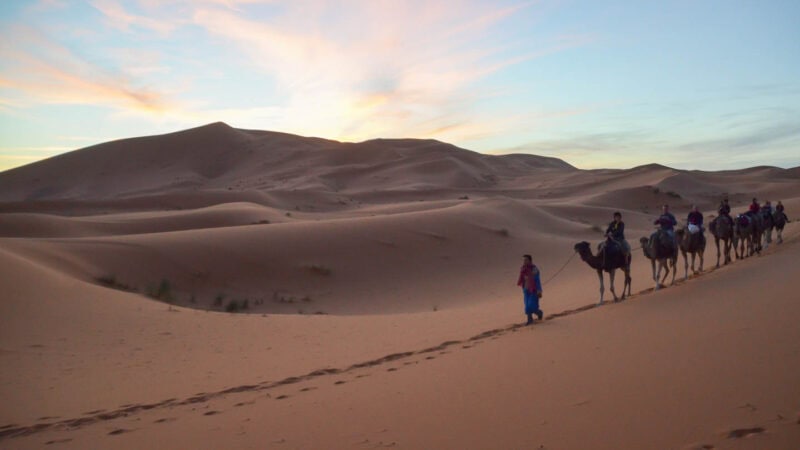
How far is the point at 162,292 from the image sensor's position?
17953mm

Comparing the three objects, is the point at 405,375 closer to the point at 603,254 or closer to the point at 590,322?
the point at 590,322

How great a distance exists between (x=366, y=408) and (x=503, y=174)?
4037 inches

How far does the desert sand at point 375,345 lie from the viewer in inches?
229

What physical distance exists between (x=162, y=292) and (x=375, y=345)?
30.7 feet

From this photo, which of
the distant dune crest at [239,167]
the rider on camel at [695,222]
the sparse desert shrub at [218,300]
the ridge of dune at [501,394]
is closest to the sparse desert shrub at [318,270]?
the sparse desert shrub at [218,300]

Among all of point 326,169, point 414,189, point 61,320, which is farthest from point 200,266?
point 326,169

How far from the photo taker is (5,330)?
412 inches

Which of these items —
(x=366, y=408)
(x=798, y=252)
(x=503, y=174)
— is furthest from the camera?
(x=503, y=174)

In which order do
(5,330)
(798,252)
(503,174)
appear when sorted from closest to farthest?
(5,330)
(798,252)
(503,174)

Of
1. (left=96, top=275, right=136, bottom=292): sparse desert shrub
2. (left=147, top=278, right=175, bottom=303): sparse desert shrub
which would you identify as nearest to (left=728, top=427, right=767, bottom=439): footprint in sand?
(left=147, top=278, right=175, bottom=303): sparse desert shrub

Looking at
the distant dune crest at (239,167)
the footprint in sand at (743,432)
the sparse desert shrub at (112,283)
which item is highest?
the distant dune crest at (239,167)

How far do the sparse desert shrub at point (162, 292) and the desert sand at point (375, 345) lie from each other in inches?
5.8

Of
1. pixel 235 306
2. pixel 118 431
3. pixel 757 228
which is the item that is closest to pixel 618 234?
pixel 757 228

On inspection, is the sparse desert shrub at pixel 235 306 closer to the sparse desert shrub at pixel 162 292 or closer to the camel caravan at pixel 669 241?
the sparse desert shrub at pixel 162 292
